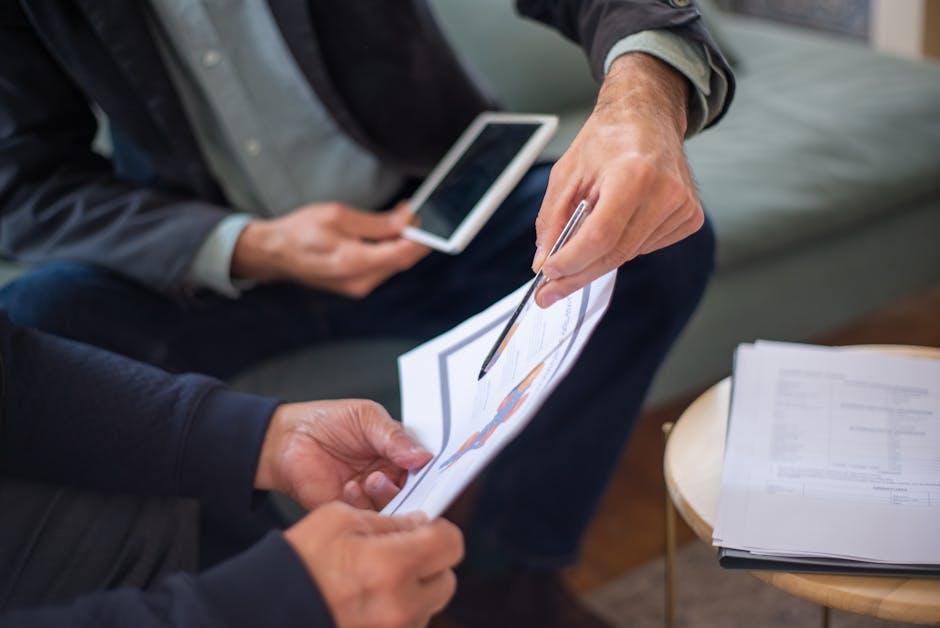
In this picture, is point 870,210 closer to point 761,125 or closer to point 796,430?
point 761,125

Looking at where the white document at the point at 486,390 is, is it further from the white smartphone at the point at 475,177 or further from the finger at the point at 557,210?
the white smartphone at the point at 475,177

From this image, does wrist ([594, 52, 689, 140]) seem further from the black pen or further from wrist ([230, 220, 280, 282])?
wrist ([230, 220, 280, 282])

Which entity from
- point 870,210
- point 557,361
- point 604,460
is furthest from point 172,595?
point 870,210

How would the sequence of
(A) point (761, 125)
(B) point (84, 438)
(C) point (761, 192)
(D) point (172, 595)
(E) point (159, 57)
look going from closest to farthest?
(D) point (172, 595) < (B) point (84, 438) < (E) point (159, 57) < (C) point (761, 192) < (A) point (761, 125)

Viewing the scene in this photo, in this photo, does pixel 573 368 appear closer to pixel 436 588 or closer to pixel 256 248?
pixel 256 248

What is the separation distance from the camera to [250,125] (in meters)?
1.08

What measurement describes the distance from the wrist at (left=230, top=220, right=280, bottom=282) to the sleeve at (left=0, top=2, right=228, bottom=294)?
39 mm

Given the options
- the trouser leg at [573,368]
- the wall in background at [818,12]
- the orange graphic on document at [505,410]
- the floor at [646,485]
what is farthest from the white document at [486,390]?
the wall in background at [818,12]

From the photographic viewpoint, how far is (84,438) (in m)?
0.74

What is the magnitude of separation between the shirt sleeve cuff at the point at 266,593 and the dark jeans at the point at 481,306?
441 mm

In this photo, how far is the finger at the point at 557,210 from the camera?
636 millimetres

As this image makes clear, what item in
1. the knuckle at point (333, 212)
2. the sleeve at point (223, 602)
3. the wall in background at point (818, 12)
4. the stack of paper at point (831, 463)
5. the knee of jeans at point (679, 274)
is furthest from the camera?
the wall in background at point (818, 12)

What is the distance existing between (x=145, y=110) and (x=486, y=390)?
2.06ft

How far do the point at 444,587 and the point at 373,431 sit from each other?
0.18m
